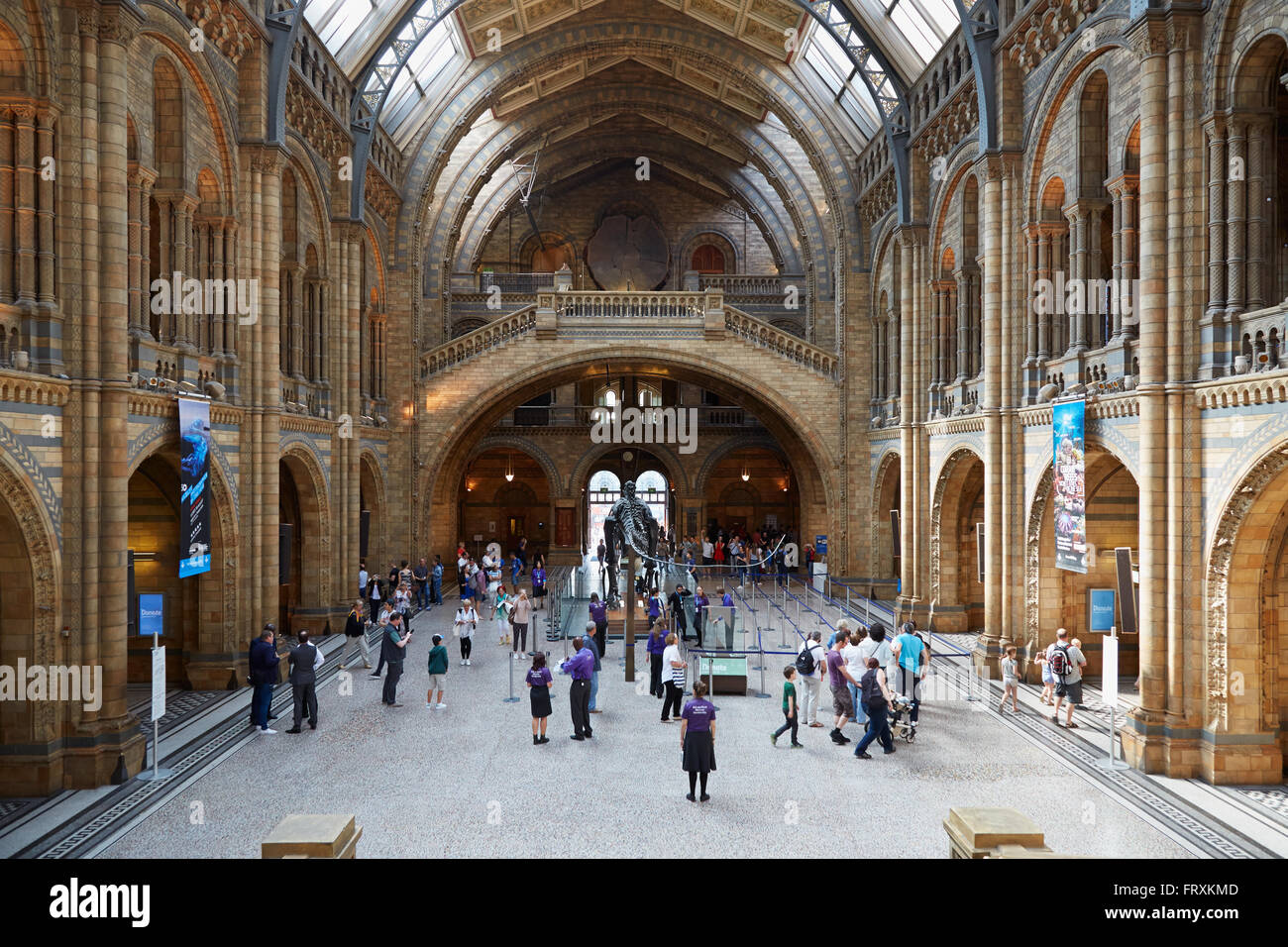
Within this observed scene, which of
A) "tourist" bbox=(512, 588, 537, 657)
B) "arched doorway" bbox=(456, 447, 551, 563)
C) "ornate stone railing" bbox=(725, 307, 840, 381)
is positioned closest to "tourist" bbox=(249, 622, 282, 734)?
"tourist" bbox=(512, 588, 537, 657)

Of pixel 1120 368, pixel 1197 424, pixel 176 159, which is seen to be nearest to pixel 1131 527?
pixel 1120 368

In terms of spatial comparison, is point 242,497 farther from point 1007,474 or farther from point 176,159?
point 1007,474

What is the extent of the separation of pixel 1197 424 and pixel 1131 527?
5.18 metres

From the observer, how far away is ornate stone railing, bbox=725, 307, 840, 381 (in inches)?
1029

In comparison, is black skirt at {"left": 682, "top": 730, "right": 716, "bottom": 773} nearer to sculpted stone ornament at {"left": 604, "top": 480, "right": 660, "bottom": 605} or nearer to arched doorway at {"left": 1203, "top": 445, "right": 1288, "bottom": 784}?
arched doorway at {"left": 1203, "top": 445, "right": 1288, "bottom": 784}

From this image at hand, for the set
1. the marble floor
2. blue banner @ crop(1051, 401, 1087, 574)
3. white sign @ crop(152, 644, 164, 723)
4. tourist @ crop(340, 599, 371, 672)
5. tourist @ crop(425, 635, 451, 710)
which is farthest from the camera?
tourist @ crop(340, 599, 371, 672)

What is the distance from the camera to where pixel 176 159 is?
13438mm

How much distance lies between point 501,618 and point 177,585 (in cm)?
824

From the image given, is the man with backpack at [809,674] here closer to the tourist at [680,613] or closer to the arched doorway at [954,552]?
the tourist at [680,613]

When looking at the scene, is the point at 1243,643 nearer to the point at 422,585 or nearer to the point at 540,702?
the point at 540,702

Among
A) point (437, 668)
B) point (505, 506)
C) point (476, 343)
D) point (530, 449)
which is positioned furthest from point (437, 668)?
point (505, 506)

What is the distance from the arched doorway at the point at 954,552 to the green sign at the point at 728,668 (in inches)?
279

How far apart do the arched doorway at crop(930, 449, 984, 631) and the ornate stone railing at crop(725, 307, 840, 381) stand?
7.22 m

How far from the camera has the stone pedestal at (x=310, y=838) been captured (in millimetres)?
4312
